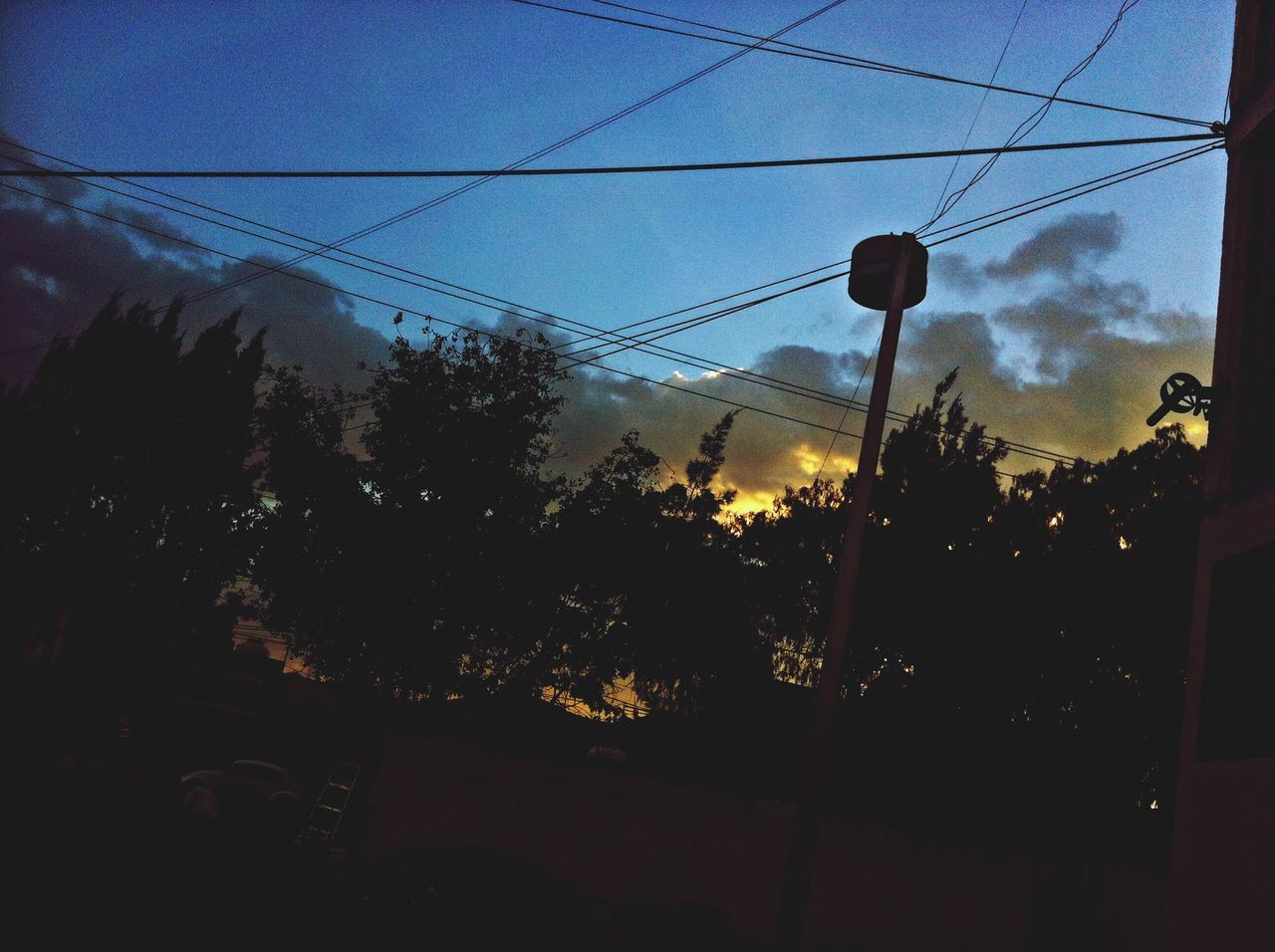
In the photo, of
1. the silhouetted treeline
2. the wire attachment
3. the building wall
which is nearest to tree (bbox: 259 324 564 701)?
the silhouetted treeline

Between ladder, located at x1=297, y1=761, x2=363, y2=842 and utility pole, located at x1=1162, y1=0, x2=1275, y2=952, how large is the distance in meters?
16.9

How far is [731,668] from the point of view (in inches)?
962

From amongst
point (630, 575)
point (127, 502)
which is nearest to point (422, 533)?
point (630, 575)

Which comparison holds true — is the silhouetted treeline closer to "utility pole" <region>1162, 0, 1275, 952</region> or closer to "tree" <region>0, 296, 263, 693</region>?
"tree" <region>0, 296, 263, 693</region>

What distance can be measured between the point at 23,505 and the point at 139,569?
404 centimetres

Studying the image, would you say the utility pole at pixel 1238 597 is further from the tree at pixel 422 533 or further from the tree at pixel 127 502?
the tree at pixel 127 502

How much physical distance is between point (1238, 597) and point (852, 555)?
4372mm

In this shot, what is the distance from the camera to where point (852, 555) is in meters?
7.12

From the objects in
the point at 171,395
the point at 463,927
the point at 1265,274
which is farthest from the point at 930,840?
the point at 171,395

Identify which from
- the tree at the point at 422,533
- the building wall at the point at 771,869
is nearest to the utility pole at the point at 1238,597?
the building wall at the point at 771,869

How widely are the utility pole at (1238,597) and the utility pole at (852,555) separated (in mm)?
3783

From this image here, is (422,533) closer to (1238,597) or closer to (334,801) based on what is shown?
(334,801)

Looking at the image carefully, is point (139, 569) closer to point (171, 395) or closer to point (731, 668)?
point (171, 395)

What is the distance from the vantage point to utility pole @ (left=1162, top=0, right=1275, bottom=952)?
26.8 feet
